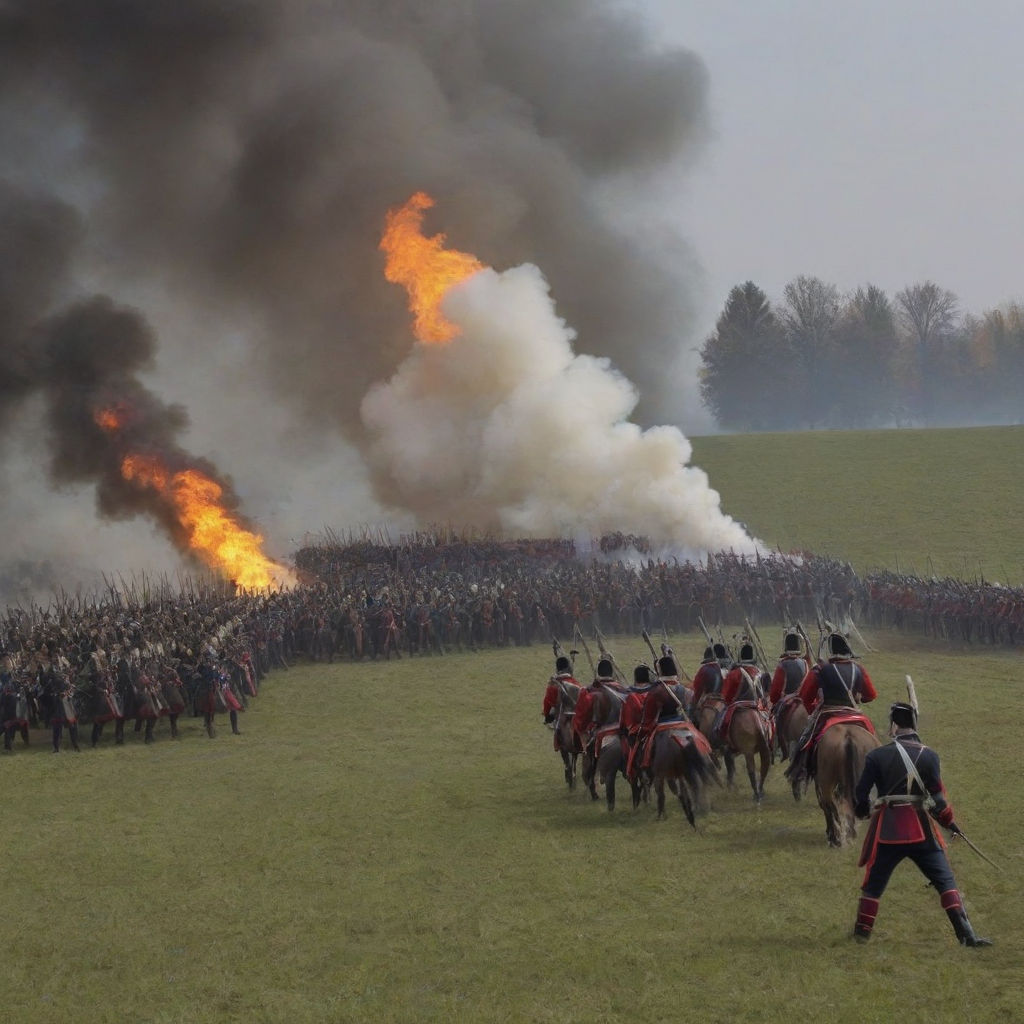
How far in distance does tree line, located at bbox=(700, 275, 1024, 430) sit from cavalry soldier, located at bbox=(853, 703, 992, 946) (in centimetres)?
8817

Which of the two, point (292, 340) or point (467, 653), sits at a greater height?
point (292, 340)

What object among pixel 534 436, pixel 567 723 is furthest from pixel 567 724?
pixel 534 436

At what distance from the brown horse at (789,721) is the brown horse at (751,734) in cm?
21

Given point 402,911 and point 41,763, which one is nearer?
point 402,911

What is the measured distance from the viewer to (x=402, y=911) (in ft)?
33.9

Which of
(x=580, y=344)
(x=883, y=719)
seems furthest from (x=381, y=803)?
(x=580, y=344)

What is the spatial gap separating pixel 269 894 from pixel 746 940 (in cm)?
471

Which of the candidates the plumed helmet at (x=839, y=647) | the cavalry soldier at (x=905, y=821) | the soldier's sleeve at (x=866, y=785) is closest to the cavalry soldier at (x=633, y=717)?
the plumed helmet at (x=839, y=647)

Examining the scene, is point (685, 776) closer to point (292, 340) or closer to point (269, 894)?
point (269, 894)

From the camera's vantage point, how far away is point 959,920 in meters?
8.34

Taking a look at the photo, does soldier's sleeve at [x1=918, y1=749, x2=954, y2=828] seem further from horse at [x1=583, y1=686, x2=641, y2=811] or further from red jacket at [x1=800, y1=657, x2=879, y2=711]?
horse at [x1=583, y1=686, x2=641, y2=811]

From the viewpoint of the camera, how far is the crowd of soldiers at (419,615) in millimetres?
20531

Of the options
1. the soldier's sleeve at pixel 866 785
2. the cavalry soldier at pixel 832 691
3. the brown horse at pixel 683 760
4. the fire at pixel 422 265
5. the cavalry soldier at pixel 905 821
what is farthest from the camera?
the fire at pixel 422 265

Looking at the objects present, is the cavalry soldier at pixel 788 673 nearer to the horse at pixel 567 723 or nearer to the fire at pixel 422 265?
the horse at pixel 567 723
